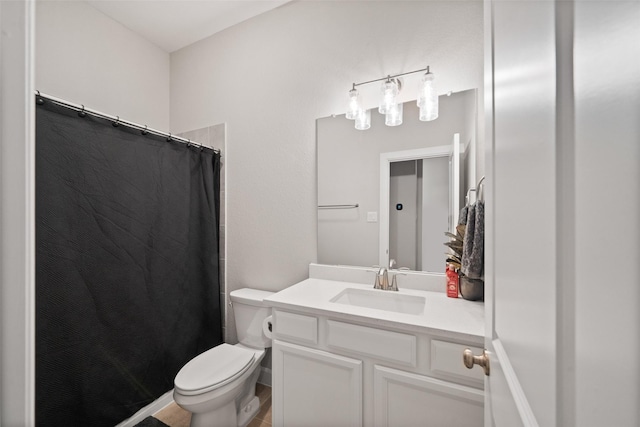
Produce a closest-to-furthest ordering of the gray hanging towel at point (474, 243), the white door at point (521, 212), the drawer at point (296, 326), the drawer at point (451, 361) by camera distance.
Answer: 1. the white door at point (521, 212)
2. the drawer at point (451, 361)
3. the gray hanging towel at point (474, 243)
4. the drawer at point (296, 326)

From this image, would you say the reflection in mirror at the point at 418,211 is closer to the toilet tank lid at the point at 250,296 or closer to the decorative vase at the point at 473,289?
the decorative vase at the point at 473,289

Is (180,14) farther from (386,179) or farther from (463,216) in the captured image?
(463,216)

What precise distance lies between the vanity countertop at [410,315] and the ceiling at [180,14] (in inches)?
76.5

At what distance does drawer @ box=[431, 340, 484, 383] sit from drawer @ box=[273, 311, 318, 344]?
0.49 meters

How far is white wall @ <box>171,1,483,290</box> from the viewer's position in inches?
55.9

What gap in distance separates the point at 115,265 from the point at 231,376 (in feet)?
2.89

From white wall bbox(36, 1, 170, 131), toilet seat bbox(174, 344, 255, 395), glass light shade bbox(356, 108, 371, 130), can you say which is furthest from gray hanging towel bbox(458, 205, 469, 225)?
white wall bbox(36, 1, 170, 131)

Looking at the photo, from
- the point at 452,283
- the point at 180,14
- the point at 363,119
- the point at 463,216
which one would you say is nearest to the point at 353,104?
the point at 363,119

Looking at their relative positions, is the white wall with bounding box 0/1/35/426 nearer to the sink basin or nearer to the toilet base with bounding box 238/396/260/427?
the sink basin

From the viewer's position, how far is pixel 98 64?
1865mm

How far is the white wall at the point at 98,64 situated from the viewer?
5.31 ft

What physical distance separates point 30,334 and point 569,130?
84 centimetres

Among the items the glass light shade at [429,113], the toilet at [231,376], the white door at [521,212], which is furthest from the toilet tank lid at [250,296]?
the glass light shade at [429,113]

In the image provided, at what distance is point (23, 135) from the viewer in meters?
0.43
